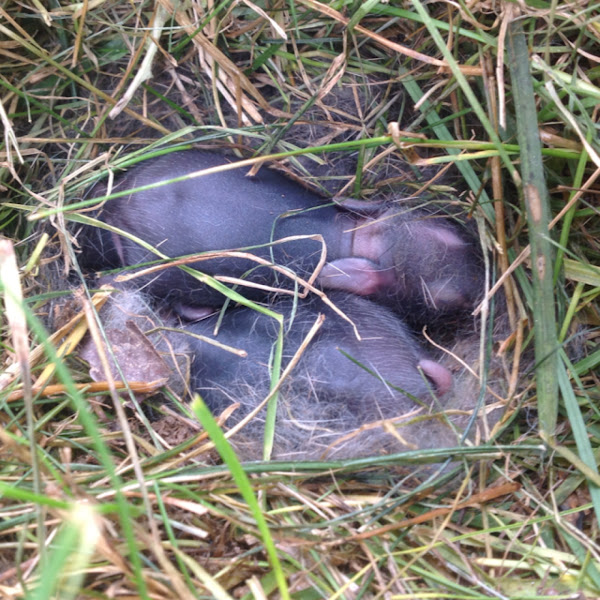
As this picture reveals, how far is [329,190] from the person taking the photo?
178cm

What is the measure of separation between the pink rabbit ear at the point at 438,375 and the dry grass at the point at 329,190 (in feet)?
0.50

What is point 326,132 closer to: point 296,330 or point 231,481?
point 296,330

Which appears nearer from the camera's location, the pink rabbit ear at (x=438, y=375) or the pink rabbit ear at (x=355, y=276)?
the pink rabbit ear at (x=438, y=375)

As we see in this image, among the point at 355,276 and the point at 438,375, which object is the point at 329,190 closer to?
the point at 355,276

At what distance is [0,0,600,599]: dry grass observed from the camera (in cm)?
112

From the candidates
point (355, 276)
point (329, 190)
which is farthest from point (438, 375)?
point (329, 190)

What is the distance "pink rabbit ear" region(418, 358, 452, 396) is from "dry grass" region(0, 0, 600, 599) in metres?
0.15

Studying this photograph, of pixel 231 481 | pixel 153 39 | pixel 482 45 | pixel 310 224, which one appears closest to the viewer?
pixel 231 481

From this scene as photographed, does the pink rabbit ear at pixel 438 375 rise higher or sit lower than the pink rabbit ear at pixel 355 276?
lower

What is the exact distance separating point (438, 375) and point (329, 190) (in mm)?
613

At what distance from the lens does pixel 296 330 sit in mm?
1613

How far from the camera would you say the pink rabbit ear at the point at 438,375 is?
154 cm

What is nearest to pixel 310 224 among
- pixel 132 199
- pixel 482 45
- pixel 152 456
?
pixel 132 199

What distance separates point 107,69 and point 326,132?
624mm
